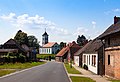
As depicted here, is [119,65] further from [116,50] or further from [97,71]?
[97,71]

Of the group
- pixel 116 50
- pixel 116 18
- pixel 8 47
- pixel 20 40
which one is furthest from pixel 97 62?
pixel 20 40

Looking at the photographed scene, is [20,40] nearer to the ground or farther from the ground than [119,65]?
farther from the ground

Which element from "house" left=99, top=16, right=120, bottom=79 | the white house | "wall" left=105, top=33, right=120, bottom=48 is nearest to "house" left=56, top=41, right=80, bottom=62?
the white house

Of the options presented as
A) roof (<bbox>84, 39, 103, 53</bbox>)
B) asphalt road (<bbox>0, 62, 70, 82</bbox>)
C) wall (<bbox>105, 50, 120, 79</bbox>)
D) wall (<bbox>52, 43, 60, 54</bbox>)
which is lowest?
asphalt road (<bbox>0, 62, 70, 82</bbox>)

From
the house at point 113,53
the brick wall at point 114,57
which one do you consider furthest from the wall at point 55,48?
the brick wall at point 114,57

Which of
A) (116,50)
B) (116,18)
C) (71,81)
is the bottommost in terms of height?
(71,81)

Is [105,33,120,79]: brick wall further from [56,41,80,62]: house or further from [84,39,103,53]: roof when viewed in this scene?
[56,41,80,62]: house

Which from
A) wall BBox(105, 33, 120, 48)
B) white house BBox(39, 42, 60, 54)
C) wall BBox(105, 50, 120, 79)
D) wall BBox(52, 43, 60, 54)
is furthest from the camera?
wall BBox(52, 43, 60, 54)

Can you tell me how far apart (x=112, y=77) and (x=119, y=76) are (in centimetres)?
283

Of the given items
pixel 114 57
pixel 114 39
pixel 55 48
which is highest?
pixel 55 48

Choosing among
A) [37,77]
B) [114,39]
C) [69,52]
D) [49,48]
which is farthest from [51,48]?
[37,77]

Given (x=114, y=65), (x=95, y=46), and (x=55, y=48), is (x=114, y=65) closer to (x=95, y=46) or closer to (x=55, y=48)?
(x=95, y=46)

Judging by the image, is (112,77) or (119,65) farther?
(112,77)

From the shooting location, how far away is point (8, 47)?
9381 cm
